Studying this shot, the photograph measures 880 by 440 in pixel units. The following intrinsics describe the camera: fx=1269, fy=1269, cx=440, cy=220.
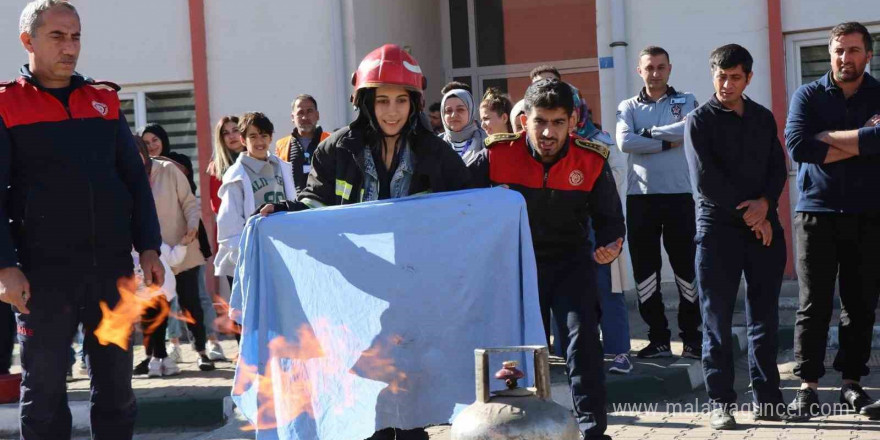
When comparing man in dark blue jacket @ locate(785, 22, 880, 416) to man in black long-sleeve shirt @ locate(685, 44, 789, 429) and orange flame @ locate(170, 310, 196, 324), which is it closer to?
man in black long-sleeve shirt @ locate(685, 44, 789, 429)

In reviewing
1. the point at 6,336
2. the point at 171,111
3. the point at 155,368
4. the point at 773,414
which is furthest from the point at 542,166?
the point at 171,111

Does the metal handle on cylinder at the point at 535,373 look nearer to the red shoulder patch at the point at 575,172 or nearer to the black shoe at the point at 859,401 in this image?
the red shoulder patch at the point at 575,172

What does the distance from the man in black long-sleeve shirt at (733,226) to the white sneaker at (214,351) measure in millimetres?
4673

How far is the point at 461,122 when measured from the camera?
9281mm

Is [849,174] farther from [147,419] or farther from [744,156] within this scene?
[147,419]

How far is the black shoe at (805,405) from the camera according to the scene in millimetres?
7512

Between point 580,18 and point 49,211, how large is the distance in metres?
9.79

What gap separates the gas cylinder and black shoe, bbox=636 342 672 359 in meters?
4.30

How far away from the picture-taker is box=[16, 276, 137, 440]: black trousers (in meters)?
5.80

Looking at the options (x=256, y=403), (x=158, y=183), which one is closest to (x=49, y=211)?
(x=256, y=403)

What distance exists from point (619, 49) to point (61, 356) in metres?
7.59

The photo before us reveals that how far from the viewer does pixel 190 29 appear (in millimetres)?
13672

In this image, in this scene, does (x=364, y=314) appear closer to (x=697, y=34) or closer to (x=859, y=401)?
(x=859, y=401)

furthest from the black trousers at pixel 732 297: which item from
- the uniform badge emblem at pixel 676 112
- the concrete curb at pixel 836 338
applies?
the concrete curb at pixel 836 338
